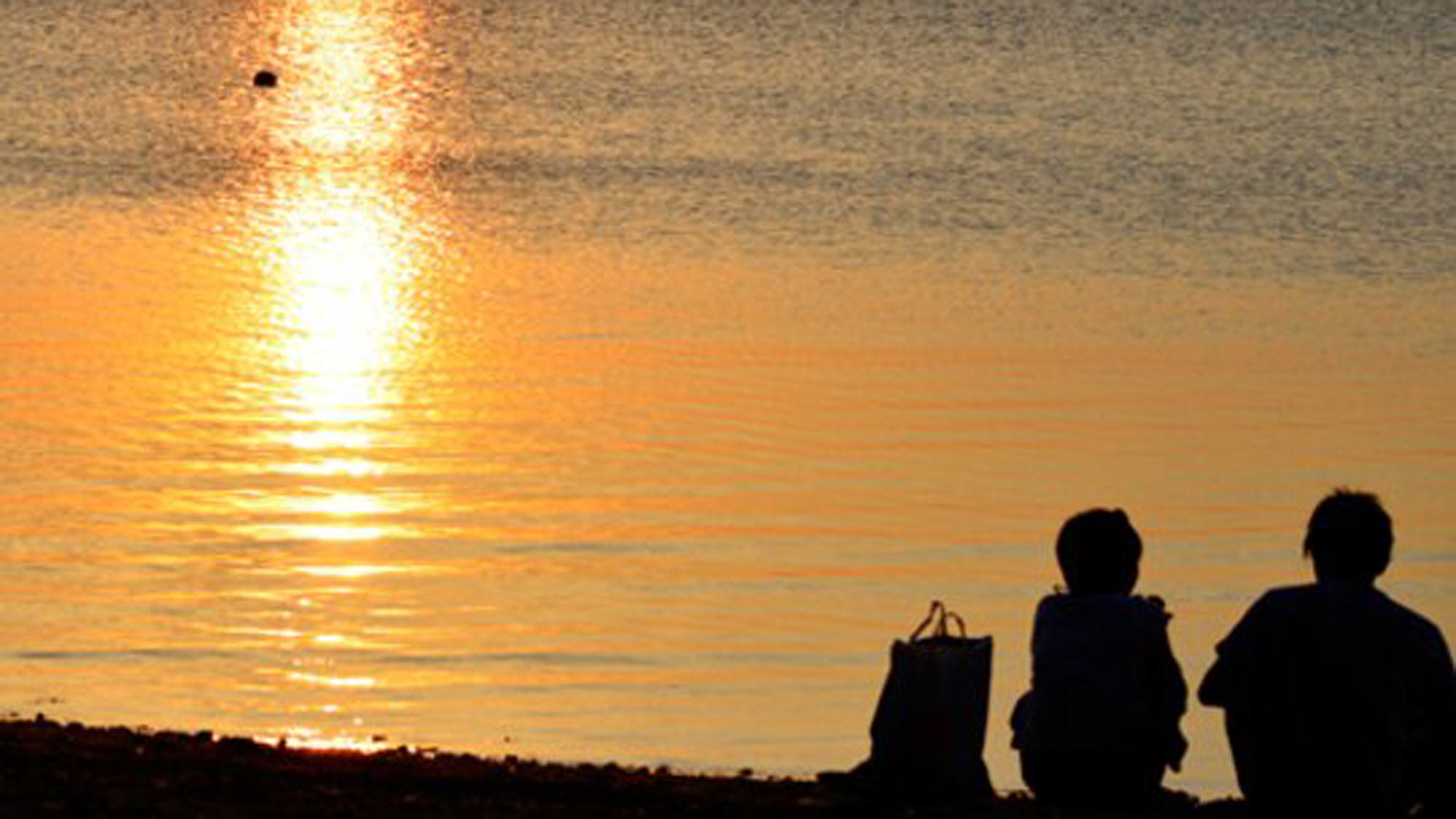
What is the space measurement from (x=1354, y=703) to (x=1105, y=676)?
2.48 feet

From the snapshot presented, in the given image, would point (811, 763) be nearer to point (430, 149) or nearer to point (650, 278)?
point (650, 278)

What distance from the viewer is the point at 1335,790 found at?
920 cm

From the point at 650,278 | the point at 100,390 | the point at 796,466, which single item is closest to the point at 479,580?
the point at 796,466

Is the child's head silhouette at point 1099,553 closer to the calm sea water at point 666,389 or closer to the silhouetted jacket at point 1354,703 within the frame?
the silhouetted jacket at point 1354,703

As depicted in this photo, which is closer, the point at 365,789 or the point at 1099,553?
the point at 1099,553

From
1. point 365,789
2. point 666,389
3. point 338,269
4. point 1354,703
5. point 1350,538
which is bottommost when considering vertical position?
point 365,789

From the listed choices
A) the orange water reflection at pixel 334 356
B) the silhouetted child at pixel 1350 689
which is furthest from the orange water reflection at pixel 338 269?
the silhouetted child at pixel 1350 689

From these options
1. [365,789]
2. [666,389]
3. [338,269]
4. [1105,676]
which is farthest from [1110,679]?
[338,269]

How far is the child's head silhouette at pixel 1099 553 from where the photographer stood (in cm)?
966

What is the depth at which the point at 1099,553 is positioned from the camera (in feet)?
31.8

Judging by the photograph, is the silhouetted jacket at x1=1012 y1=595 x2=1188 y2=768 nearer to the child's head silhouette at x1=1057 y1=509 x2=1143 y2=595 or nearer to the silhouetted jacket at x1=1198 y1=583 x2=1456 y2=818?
the child's head silhouette at x1=1057 y1=509 x2=1143 y2=595

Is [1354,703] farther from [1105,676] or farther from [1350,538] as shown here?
[1105,676]

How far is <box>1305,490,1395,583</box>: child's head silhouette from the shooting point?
9086mm

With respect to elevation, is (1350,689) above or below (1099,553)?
below
